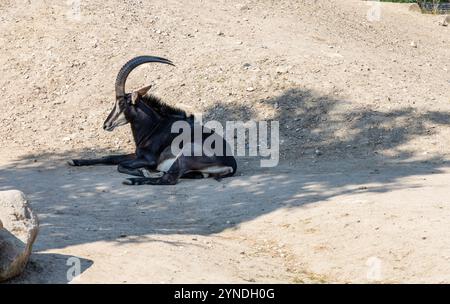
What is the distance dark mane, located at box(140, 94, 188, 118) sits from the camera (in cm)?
1284

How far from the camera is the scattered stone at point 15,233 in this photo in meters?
6.74

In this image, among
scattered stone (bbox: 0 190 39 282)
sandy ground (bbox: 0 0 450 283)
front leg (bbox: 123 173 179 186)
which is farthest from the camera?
front leg (bbox: 123 173 179 186)

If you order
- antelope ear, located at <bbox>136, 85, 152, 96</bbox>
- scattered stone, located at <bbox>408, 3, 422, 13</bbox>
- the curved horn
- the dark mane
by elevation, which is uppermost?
scattered stone, located at <bbox>408, 3, 422, 13</bbox>

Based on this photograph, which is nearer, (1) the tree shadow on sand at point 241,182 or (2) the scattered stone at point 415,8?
(1) the tree shadow on sand at point 241,182

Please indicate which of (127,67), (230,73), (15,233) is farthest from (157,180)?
(15,233)

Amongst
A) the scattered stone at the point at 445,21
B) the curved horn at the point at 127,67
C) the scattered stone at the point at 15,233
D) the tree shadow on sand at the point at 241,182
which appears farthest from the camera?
the scattered stone at the point at 445,21

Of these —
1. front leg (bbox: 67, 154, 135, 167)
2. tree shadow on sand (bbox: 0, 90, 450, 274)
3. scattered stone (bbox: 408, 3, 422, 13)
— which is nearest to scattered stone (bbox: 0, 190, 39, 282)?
tree shadow on sand (bbox: 0, 90, 450, 274)

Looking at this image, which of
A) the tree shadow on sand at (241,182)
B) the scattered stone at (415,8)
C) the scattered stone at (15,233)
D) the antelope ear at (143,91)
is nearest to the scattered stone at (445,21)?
the scattered stone at (415,8)

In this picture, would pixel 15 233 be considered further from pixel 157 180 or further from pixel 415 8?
pixel 415 8

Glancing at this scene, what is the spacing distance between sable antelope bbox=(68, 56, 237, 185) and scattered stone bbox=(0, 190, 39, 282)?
4.33m

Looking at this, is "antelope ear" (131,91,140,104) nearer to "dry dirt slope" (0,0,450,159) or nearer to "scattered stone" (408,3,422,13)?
"dry dirt slope" (0,0,450,159)

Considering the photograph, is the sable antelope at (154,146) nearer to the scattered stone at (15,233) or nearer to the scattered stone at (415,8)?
the scattered stone at (15,233)

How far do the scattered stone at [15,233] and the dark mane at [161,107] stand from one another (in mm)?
5766

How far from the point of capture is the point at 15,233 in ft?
22.6
